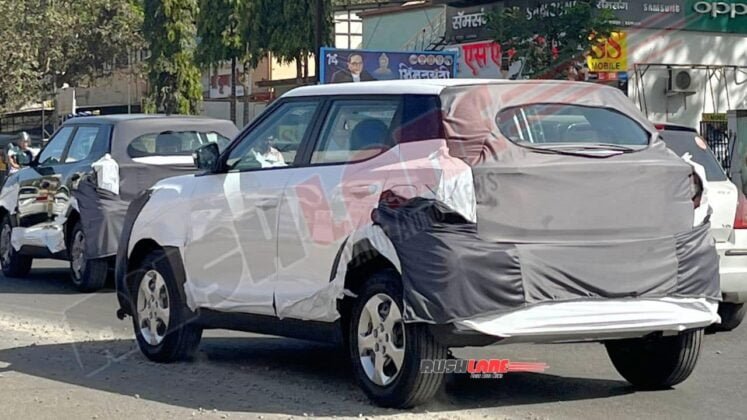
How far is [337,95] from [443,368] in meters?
1.97

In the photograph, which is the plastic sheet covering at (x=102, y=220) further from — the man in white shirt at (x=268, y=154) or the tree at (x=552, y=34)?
the tree at (x=552, y=34)

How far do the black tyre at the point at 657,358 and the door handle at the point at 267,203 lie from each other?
87.0 inches

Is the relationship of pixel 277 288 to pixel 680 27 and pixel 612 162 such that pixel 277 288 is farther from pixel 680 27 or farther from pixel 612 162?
pixel 680 27

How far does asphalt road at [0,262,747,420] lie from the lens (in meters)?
7.31

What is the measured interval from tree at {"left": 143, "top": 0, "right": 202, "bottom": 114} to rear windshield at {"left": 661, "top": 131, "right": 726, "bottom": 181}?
34.3 metres

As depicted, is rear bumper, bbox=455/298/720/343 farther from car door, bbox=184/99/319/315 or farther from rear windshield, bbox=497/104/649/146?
car door, bbox=184/99/319/315

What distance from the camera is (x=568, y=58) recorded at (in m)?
23.8

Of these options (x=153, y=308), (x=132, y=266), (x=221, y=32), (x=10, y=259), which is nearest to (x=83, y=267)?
(x=10, y=259)

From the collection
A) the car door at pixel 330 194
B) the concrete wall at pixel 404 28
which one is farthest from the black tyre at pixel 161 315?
the concrete wall at pixel 404 28

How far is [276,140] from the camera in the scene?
8.35m

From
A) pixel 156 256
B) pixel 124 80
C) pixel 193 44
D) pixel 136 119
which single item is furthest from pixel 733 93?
pixel 124 80

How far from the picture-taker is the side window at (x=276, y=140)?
8.05 metres

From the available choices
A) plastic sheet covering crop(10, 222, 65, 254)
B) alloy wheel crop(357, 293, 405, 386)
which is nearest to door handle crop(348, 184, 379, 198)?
alloy wheel crop(357, 293, 405, 386)

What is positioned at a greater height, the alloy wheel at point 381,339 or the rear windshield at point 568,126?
the rear windshield at point 568,126
